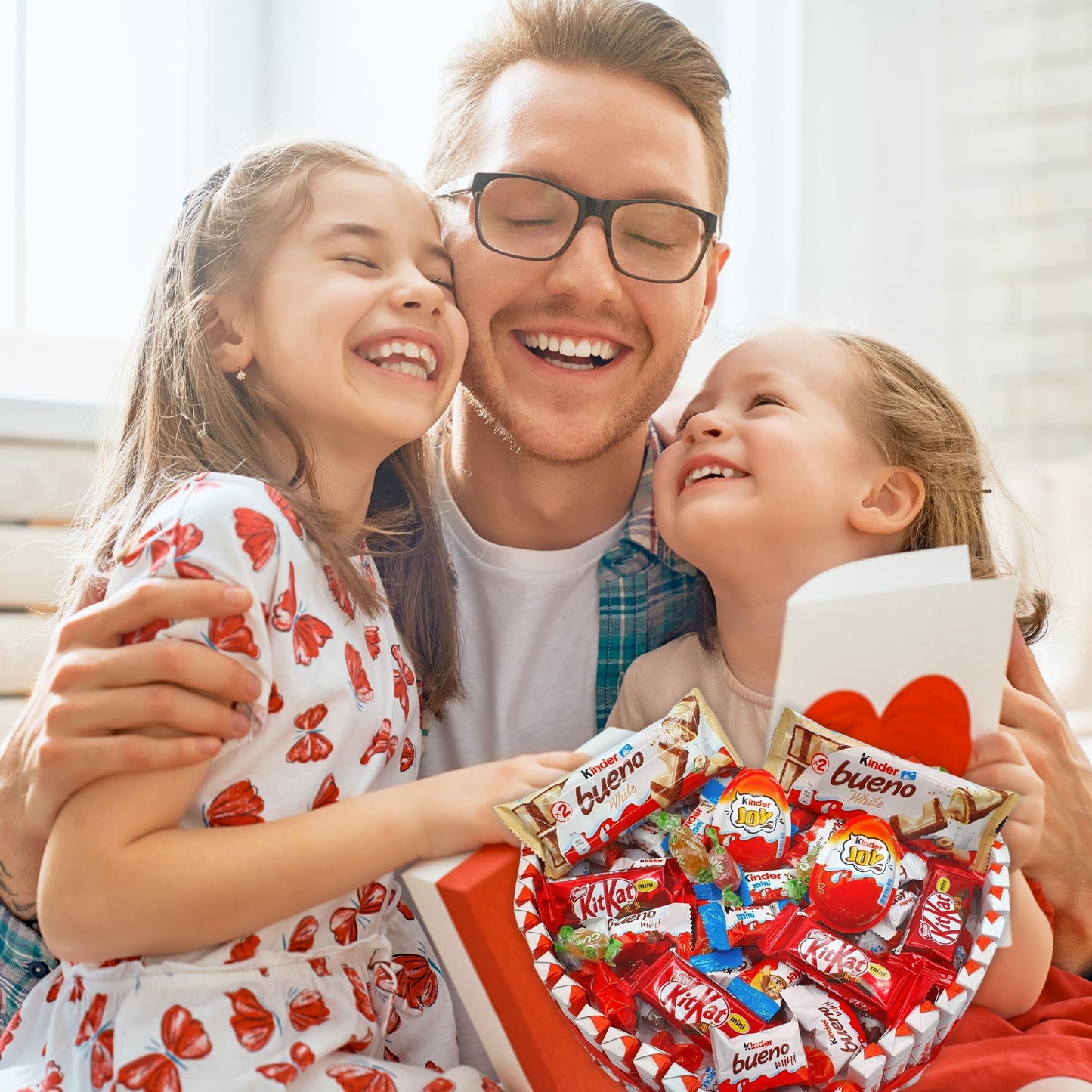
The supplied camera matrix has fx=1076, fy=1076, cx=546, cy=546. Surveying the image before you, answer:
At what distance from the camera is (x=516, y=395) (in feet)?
4.40

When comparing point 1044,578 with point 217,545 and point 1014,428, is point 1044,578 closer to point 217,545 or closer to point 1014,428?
point 1014,428

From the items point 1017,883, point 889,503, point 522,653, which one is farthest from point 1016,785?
point 522,653

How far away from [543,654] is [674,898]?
0.53 meters

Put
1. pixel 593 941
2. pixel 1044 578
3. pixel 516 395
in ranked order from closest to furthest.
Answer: pixel 593 941
pixel 516 395
pixel 1044 578

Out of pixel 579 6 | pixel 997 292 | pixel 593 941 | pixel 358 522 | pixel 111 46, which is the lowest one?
pixel 593 941

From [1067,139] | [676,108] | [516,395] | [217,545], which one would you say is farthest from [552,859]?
[1067,139]

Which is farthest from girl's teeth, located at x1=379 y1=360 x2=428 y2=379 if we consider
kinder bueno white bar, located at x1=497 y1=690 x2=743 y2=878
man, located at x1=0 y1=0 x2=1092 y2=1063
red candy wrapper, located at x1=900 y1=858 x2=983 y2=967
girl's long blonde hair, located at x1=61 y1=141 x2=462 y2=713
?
red candy wrapper, located at x1=900 y1=858 x2=983 y2=967

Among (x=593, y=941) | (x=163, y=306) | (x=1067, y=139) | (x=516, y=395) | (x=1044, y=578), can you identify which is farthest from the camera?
(x=1067, y=139)

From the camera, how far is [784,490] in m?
1.04

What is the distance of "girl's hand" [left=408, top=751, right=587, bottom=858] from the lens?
0.85m

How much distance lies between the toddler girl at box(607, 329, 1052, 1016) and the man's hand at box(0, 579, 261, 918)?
1.53ft

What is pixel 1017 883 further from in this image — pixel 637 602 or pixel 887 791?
pixel 637 602

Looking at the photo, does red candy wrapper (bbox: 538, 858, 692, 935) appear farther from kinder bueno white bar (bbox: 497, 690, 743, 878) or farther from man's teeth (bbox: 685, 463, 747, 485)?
man's teeth (bbox: 685, 463, 747, 485)

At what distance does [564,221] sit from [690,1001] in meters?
0.88
